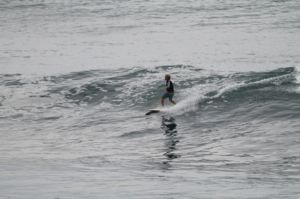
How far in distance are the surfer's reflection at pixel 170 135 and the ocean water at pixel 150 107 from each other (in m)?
0.05

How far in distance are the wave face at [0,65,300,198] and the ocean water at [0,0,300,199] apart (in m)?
0.06

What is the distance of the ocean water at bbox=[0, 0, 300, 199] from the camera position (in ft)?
57.1

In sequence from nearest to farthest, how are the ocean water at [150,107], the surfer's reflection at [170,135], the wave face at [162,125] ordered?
the ocean water at [150,107] → the wave face at [162,125] → the surfer's reflection at [170,135]

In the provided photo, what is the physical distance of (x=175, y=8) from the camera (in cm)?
6662

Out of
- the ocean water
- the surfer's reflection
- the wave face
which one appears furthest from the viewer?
the surfer's reflection

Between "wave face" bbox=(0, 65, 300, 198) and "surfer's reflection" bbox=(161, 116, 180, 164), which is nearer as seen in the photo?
"wave face" bbox=(0, 65, 300, 198)

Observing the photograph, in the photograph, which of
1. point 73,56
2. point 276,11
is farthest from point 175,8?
point 73,56

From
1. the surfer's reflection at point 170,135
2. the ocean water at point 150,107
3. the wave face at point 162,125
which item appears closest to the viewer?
the ocean water at point 150,107

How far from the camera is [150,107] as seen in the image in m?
28.9

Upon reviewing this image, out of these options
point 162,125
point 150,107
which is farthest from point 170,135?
point 150,107

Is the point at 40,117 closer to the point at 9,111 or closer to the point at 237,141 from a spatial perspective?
the point at 9,111

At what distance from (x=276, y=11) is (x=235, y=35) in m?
11.0

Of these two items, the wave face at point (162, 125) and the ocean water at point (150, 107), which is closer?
the ocean water at point (150, 107)

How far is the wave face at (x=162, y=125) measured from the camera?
736 inches
